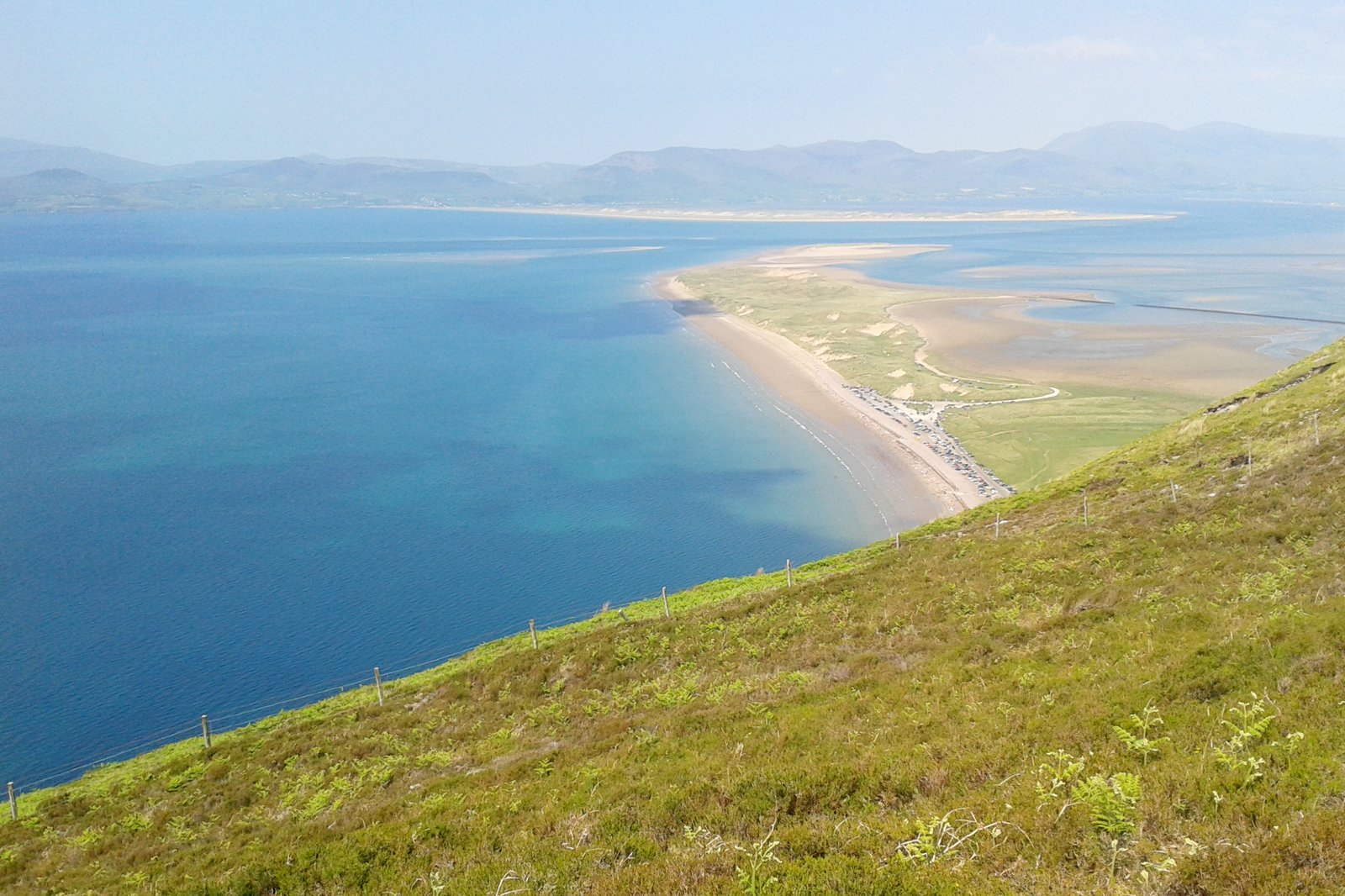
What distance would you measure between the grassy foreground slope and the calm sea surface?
41.5 feet

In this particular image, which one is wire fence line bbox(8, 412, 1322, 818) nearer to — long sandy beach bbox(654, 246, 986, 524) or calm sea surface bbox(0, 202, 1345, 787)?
calm sea surface bbox(0, 202, 1345, 787)

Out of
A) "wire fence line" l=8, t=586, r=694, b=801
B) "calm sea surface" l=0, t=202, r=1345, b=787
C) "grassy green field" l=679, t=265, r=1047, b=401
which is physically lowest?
"wire fence line" l=8, t=586, r=694, b=801

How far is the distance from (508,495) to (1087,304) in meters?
91.7

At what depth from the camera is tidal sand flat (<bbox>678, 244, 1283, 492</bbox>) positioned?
193 ft

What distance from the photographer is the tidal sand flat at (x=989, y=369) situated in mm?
58688

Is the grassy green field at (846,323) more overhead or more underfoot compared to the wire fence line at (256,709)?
more overhead

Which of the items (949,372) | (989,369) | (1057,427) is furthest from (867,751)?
(989,369)

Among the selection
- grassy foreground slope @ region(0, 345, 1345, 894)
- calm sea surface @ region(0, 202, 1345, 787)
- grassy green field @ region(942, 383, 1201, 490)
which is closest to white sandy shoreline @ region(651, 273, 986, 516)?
calm sea surface @ region(0, 202, 1345, 787)

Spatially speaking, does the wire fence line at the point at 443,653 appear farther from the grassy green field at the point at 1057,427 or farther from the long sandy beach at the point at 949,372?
the grassy green field at the point at 1057,427

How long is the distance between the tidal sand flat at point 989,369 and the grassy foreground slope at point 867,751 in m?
30.5

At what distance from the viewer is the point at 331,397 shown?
78.9 meters

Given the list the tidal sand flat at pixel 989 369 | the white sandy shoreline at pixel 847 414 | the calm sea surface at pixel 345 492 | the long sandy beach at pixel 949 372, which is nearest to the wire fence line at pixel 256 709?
the calm sea surface at pixel 345 492

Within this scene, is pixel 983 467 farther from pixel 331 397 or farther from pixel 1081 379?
pixel 331 397

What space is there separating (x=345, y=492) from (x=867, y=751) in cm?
4908
